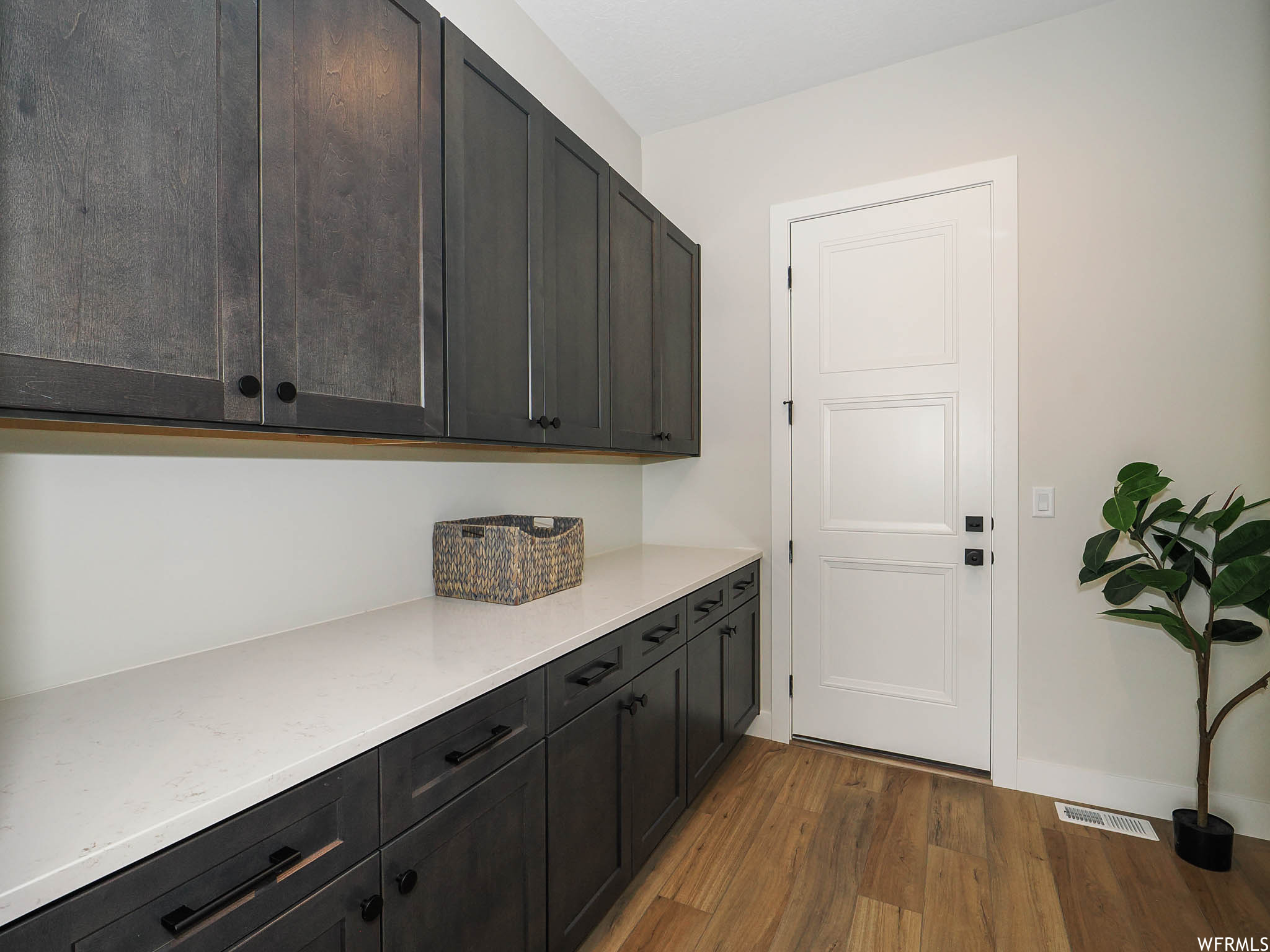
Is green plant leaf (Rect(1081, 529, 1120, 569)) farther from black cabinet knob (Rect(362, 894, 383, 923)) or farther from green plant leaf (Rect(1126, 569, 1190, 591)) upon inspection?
black cabinet knob (Rect(362, 894, 383, 923))

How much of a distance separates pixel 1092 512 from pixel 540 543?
6.62ft

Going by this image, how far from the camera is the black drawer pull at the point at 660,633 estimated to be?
174 cm

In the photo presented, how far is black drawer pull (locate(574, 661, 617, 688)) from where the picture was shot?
1421 millimetres

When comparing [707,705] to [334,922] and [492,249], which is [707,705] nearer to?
[334,922]

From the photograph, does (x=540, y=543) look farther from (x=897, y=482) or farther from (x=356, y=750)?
(x=897, y=482)

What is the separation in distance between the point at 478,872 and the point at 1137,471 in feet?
7.35

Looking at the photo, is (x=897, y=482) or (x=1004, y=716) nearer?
(x=1004, y=716)

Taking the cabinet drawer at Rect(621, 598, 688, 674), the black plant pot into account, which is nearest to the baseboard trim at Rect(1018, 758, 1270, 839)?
the black plant pot

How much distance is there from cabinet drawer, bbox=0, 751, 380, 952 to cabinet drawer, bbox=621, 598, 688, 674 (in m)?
0.81

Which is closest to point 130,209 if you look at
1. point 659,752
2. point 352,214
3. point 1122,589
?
point 352,214

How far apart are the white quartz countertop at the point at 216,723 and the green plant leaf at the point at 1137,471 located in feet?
5.62

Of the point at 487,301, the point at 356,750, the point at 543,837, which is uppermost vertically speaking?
the point at 487,301

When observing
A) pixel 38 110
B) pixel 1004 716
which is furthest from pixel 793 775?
pixel 38 110

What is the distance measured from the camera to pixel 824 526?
2.66 meters
